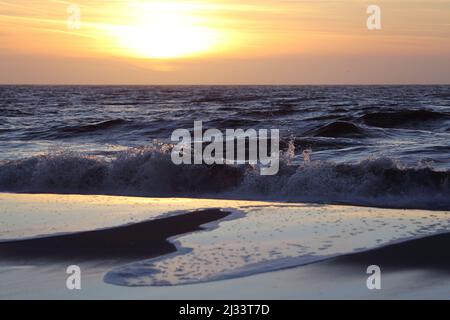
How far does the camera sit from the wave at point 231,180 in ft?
36.8

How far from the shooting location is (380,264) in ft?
21.3

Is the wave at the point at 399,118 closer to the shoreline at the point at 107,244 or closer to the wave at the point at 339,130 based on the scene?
the wave at the point at 339,130

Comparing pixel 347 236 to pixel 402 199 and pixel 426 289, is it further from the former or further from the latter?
pixel 402 199

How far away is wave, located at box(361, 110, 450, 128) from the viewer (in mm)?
24375

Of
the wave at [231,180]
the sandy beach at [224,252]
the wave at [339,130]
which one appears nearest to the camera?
the sandy beach at [224,252]

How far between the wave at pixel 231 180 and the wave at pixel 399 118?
1157 cm

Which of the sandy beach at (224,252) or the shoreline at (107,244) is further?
the shoreline at (107,244)

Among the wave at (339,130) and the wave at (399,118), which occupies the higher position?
the wave at (399,118)

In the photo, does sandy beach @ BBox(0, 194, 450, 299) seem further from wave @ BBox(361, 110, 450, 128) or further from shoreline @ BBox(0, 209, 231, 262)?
wave @ BBox(361, 110, 450, 128)

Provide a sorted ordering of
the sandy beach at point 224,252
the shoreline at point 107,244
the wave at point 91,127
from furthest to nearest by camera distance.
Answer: the wave at point 91,127, the shoreline at point 107,244, the sandy beach at point 224,252

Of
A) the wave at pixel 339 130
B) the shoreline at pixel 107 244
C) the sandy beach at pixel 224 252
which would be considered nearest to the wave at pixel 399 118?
the wave at pixel 339 130

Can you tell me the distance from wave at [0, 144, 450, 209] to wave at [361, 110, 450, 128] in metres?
11.6

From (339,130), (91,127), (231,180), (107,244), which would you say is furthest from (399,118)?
(107,244)

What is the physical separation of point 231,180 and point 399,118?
14532 millimetres
